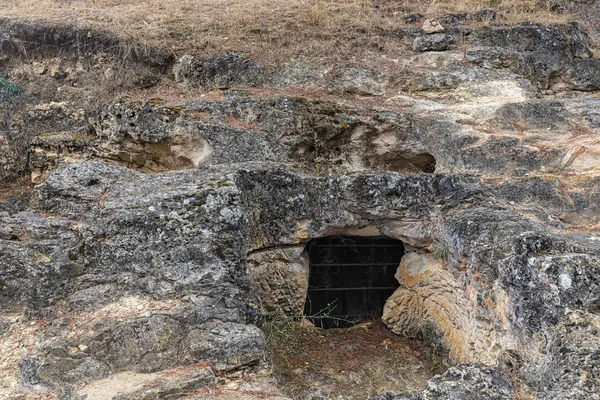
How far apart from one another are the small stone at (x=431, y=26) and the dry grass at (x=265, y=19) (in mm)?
504

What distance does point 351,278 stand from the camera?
7.59m

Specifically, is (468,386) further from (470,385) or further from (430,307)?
(430,307)

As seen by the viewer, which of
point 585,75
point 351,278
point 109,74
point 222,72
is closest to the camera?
point 351,278

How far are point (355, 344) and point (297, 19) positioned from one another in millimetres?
6466

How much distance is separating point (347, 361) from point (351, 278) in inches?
61.6

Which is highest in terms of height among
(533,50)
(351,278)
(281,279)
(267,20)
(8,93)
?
(267,20)

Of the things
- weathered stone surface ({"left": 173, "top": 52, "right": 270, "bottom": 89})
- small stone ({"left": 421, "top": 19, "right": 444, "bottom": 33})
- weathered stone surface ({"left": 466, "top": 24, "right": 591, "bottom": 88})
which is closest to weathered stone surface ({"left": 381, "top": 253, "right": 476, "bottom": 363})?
weathered stone surface ({"left": 173, "top": 52, "right": 270, "bottom": 89})

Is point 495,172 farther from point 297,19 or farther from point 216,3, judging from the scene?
point 216,3

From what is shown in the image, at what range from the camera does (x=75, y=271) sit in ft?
17.0

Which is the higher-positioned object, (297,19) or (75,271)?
(297,19)

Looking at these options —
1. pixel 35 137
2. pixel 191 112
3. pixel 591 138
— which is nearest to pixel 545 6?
pixel 591 138

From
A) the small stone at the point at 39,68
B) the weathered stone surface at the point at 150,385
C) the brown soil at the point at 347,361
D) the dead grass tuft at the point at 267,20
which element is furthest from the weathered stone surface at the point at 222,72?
the weathered stone surface at the point at 150,385

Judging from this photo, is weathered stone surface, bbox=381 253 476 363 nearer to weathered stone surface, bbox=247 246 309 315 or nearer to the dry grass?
weathered stone surface, bbox=247 246 309 315

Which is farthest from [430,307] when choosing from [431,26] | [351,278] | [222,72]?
[431,26]
